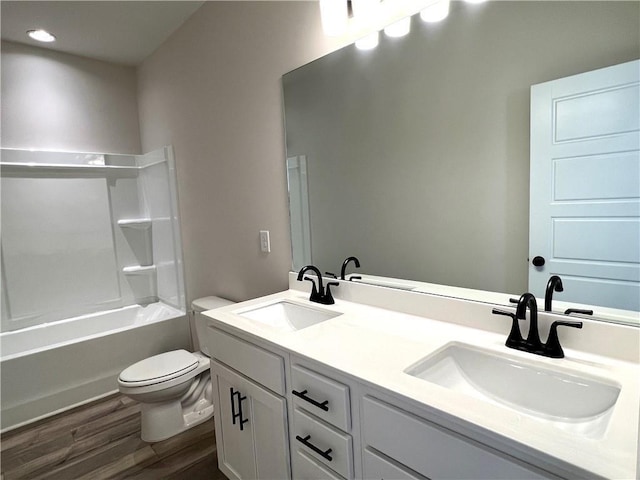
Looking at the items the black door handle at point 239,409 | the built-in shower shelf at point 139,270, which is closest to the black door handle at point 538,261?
the black door handle at point 239,409

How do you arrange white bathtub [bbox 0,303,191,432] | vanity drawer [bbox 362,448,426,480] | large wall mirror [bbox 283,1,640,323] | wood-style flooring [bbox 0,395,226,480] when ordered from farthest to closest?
white bathtub [bbox 0,303,191,432] < wood-style flooring [bbox 0,395,226,480] < large wall mirror [bbox 283,1,640,323] < vanity drawer [bbox 362,448,426,480]

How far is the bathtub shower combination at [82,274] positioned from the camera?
2.46m

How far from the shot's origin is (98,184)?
3111 mm

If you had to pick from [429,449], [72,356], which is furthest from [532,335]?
[72,356]

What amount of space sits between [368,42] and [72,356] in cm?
276

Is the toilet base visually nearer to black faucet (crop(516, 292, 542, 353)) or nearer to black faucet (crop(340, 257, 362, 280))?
black faucet (crop(340, 257, 362, 280))

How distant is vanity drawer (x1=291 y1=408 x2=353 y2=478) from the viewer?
1.00 metres

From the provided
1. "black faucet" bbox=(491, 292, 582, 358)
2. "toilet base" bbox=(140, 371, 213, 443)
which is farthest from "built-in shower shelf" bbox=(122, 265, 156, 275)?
"black faucet" bbox=(491, 292, 582, 358)

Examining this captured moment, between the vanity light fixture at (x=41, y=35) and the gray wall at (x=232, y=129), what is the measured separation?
2.23ft

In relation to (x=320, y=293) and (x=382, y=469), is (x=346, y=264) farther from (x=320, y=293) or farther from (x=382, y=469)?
(x=382, y=469)

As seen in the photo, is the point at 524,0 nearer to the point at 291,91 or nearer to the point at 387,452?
the point at 291,91

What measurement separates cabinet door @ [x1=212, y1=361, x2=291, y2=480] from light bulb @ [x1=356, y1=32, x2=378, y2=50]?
145 centimetres

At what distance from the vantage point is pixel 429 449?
31.2 inches

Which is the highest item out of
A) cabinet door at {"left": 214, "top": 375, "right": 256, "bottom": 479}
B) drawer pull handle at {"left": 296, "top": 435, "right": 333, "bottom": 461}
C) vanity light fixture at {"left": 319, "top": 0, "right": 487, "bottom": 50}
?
vanity light fixture at {"left": 319, "top": 0, "right": 487, "bottom": 50}
